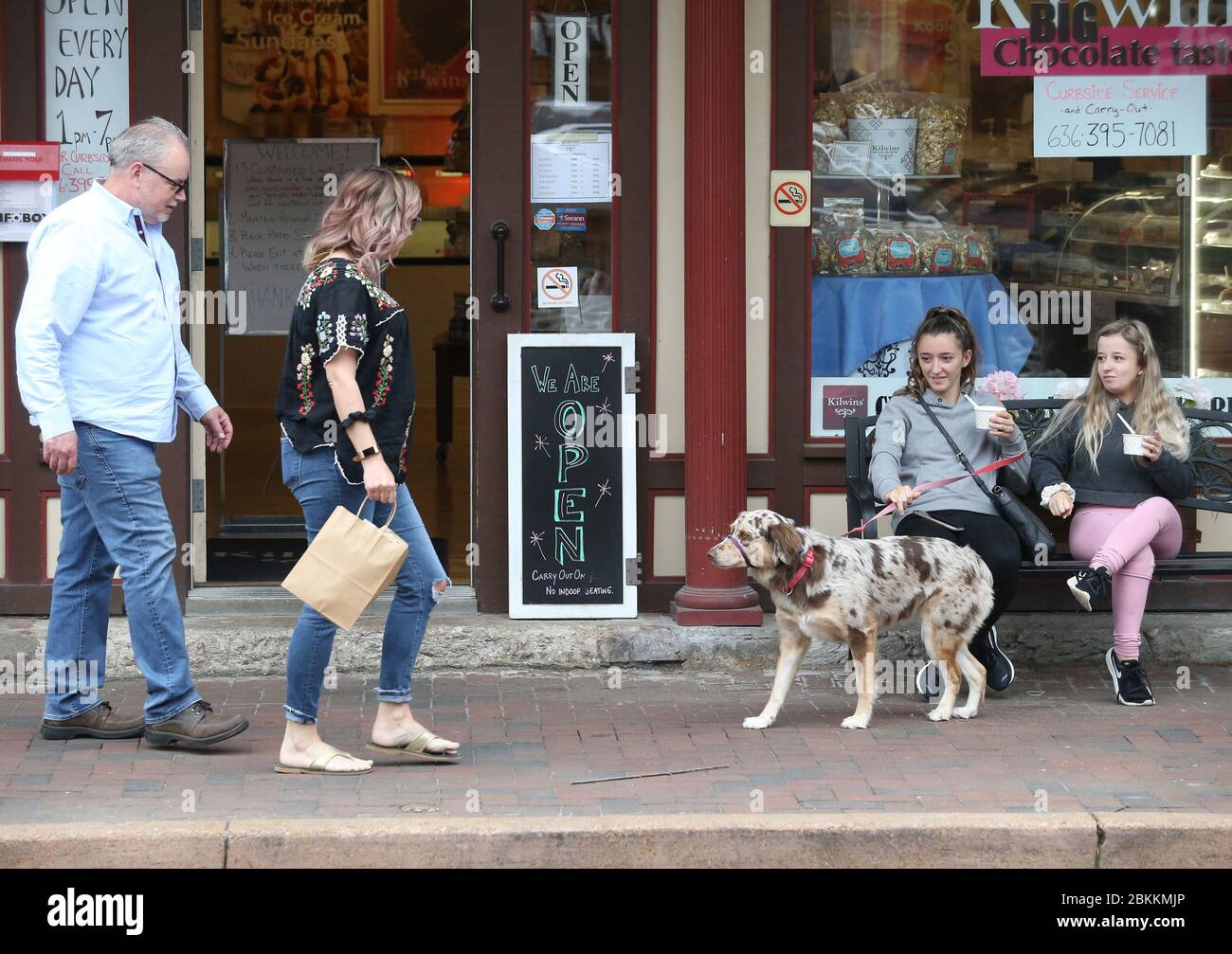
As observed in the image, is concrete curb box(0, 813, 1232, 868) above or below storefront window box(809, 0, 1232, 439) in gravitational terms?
below

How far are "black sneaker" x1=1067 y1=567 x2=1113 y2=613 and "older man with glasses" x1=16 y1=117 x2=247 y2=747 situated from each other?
3.03 meters

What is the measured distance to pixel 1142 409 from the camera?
6559 mm

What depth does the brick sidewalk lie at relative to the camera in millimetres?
5070

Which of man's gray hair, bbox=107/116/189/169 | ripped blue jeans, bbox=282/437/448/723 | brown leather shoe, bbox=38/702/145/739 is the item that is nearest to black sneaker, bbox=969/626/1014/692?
ripped blue jeans, bbox=282/437/448/723

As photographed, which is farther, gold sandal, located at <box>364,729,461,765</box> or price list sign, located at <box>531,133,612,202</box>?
price list sign, located at <box>531,133,612,202</box>

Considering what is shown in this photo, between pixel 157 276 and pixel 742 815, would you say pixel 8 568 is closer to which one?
pixel 157 276

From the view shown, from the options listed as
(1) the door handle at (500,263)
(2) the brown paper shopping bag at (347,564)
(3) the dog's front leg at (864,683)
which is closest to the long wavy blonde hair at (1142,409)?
(3) the dog's front leg at (864,683)

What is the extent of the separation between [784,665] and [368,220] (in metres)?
2.16

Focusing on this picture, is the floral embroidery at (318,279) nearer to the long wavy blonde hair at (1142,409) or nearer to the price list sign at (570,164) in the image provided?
the price list sign at (570,164)

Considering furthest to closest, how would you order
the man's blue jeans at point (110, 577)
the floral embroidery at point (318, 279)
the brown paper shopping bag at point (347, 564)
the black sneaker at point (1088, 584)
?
the black sneaker at point (1088, 584) < the man's blue jeans at point (110, 577) < the floral embroidery at point (318, 279) < the brown paper shopping bag at point (347, 564)

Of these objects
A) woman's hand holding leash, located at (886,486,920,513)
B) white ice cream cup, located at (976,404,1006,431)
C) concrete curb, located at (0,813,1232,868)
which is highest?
white ice cream cup, located at (976,404,1006,431)

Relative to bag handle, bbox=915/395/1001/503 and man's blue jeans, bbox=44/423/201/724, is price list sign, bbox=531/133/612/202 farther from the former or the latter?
man's blue jeans, bbox=44/423/201/724

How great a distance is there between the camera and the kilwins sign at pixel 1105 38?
7.38 meters

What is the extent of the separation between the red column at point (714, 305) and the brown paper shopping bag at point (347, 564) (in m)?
2.23
